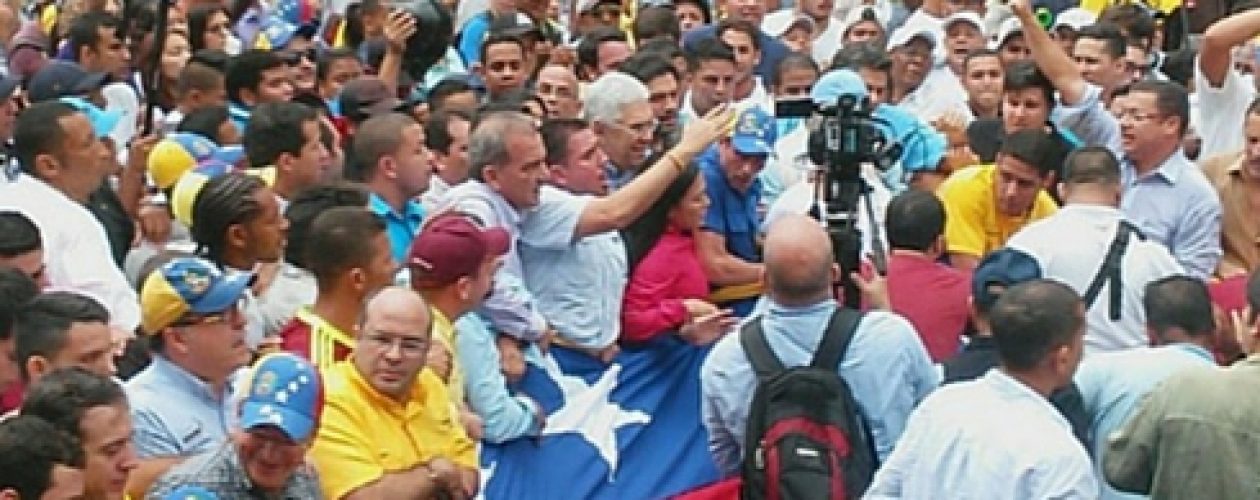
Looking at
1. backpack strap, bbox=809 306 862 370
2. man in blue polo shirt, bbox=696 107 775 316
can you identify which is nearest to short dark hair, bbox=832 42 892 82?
man in blue polo shirt, bbox=696 107 775 316

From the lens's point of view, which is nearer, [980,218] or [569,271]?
[569,271]

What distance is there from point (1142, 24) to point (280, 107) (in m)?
5.43

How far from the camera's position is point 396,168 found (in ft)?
23.2

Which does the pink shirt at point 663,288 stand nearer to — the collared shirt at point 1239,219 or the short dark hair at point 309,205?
the short dark hair at point 309,205

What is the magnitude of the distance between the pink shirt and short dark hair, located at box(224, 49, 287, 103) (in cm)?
216

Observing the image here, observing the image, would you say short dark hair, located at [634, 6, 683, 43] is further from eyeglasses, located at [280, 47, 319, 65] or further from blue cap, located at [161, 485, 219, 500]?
blue cap, located at [161, 485, 219, 500]

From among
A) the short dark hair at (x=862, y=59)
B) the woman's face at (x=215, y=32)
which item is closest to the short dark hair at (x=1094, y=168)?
the short dark hair at (x=862, y=59)

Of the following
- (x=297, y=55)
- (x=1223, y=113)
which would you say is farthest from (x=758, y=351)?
(x=1223, y=113)

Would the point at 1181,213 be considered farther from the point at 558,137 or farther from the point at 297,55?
the point at 297,55

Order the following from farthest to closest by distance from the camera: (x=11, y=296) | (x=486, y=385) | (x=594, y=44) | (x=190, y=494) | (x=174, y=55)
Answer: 1. (x=594, y=44)
2. (x=174, y=55)
3. (x=486, y=385)
4. (x=11, y=296)
5. (x=190, y=494)

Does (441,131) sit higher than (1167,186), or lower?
higher

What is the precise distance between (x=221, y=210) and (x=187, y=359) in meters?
1.02

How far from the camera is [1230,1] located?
13.9m

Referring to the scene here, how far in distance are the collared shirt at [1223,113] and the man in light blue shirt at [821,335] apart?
12.4 feet
